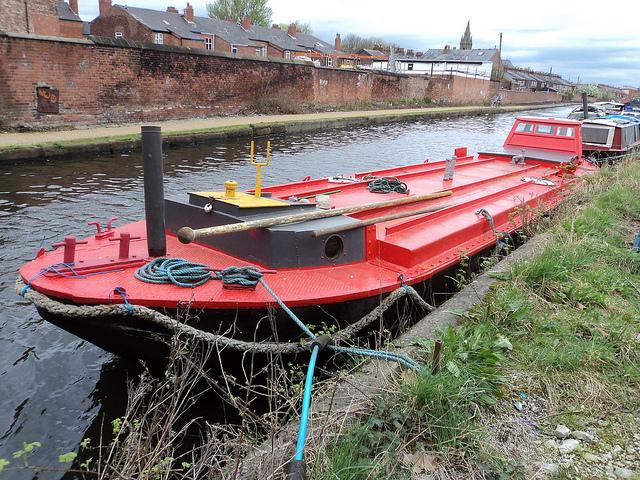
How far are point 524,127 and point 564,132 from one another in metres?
0.80

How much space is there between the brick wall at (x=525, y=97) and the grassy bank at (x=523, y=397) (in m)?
55.9

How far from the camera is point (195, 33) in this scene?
45500 mm

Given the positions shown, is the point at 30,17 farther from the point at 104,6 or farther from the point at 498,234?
the point at 104,6

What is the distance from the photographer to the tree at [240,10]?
6200cm

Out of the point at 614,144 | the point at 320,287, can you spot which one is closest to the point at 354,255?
the point at 320,287

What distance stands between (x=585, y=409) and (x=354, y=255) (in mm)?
2143

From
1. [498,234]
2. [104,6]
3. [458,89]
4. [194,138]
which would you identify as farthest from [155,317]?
[104,6]

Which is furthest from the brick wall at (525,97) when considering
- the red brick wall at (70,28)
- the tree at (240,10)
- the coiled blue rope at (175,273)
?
the coiled blue rope at (175,273)

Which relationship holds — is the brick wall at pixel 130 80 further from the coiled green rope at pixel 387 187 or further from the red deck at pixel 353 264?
the coiled green rope at pixel 387 187

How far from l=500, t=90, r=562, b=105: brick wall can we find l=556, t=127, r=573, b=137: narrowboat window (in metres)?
48.6

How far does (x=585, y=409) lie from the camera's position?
9.57ft

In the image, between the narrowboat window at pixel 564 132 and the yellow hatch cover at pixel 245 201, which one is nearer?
the yellow hatch cover at pixel 245 201

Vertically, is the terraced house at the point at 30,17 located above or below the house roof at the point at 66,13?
below

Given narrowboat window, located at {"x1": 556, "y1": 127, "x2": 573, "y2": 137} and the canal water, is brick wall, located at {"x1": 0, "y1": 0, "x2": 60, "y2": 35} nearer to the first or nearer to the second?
the canal water
